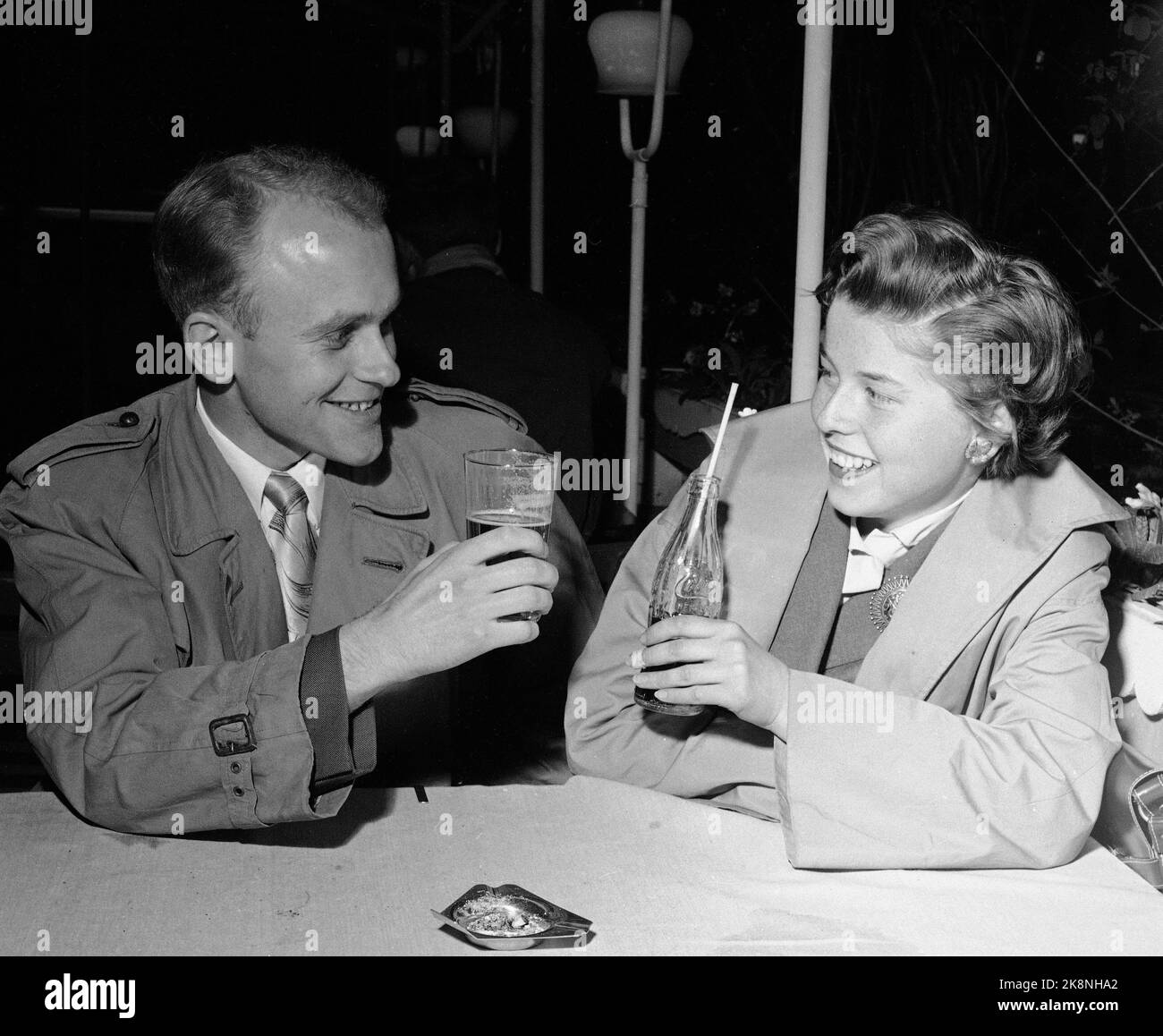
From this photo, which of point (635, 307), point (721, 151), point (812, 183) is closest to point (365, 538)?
point (812, 183)

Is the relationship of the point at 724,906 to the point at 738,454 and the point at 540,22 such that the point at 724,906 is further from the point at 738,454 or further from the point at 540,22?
the point at 540,22

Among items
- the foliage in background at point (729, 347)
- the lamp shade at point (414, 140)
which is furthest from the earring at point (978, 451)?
the lamp shade at point (414, 140)

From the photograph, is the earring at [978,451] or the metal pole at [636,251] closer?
the earring at [978,451]

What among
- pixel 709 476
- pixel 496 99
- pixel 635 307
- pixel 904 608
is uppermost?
pixel 496 99

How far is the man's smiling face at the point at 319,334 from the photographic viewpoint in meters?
2.00

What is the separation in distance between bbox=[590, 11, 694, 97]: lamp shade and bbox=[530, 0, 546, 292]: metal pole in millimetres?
1124

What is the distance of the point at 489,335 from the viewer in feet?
13.3

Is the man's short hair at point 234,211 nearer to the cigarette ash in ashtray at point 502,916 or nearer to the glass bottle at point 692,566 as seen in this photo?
the glass bottle at point 692,566

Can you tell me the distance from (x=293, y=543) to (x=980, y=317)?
3.80ft

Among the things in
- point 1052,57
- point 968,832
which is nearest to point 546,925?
point 968,832

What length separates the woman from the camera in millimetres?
1653

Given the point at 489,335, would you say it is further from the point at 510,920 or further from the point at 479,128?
the point at 479,128

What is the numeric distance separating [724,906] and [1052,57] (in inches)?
157

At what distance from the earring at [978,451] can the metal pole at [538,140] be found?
3.66 m
